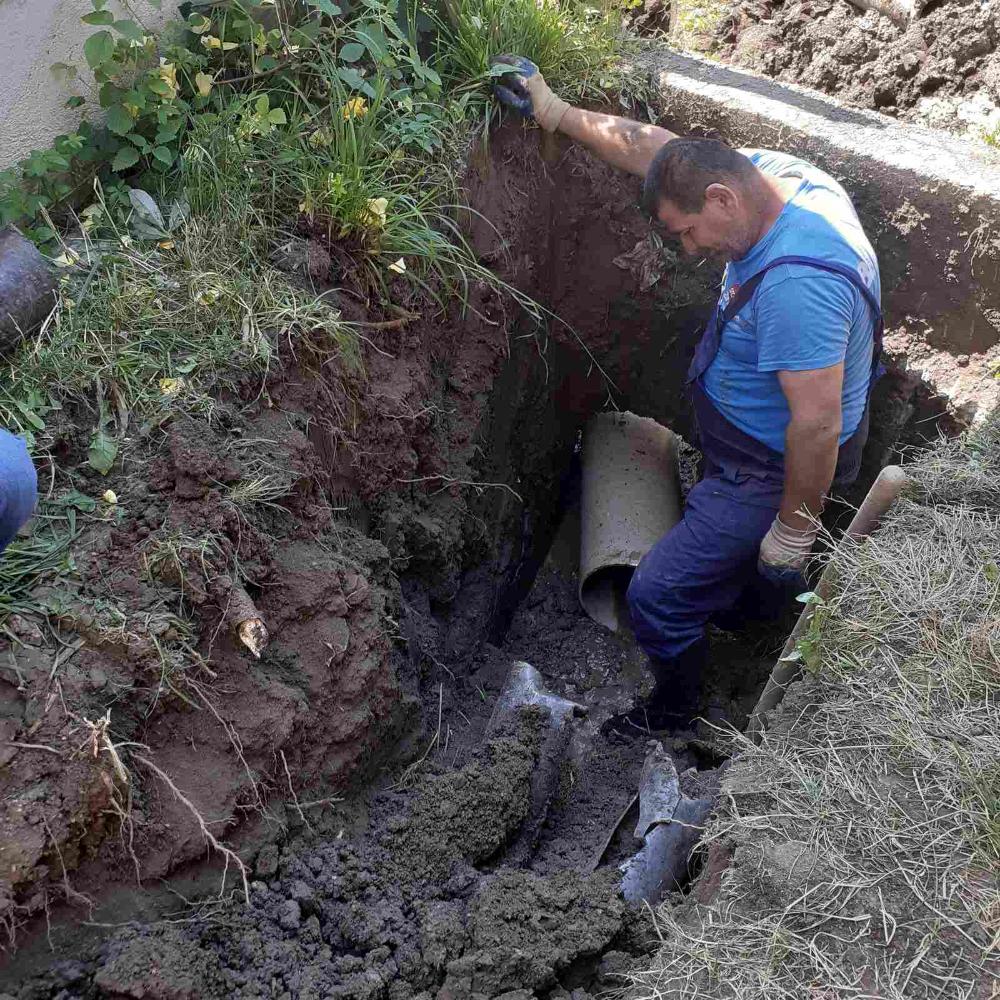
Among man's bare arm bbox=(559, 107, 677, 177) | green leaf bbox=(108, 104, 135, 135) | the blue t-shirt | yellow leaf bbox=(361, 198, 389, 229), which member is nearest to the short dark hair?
the blue t-shirt

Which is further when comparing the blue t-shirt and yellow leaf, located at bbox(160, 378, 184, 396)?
the blue t-shirt

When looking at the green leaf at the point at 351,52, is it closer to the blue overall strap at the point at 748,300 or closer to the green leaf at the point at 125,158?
the green leaf at the point at 125,158

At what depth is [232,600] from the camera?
85.0 inches

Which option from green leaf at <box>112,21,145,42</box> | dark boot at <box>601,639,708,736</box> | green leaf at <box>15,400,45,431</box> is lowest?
dark boot at <box>601,639,708,736</box>

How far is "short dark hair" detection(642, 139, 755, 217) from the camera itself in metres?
A: 2.82

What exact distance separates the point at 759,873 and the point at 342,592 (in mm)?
1244

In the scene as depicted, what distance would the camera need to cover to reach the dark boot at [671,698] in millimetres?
3572

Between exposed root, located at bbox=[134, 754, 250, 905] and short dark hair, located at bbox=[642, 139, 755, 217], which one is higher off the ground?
short dark hair, located at bbox=[642, 139, 755, 217]

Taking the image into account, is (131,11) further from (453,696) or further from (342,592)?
(453,696)

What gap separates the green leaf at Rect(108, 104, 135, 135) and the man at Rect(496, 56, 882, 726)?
1339mm

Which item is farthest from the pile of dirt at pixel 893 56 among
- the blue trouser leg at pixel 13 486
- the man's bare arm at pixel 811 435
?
the blue trouser leg at pixel 13 486

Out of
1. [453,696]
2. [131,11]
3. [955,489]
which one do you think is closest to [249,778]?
[453,696]

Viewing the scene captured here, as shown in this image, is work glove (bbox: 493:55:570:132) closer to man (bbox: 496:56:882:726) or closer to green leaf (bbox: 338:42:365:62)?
man (bbox: 496:56:882:726)

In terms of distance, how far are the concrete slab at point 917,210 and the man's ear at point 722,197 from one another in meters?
0.86
